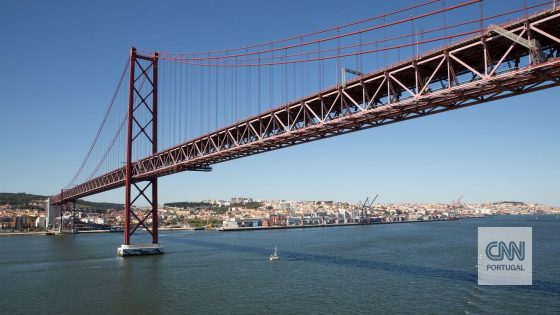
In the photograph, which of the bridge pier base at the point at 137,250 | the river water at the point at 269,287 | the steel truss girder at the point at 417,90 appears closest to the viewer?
the steel truss girder at the point at 417,90

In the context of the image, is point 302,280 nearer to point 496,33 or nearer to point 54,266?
point 496,33

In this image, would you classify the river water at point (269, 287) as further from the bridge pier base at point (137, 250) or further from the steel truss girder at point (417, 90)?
the steel truss girder at point (417, 90)

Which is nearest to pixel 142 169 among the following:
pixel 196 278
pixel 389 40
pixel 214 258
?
pixel 214 258

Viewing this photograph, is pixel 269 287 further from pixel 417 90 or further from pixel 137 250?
pixel 137 250

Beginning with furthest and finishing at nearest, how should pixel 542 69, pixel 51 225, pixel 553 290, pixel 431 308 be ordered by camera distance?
pixel 51 225 → pixel 553 290 → pixel 431 308 → pixel 542 69

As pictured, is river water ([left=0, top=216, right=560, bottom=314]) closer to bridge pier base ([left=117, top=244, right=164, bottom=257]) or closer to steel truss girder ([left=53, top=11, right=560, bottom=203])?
bridge pier base ([left=117, top=244, right=164, bottom=257])

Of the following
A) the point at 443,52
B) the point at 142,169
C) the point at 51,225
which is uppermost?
the point at 443,52

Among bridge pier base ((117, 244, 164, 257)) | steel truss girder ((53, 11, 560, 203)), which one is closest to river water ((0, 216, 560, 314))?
bridge pier base ((117, 244, 164, 257))

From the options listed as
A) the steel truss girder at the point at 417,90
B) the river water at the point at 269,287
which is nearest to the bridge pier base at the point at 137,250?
the river water at the point at 269,287
